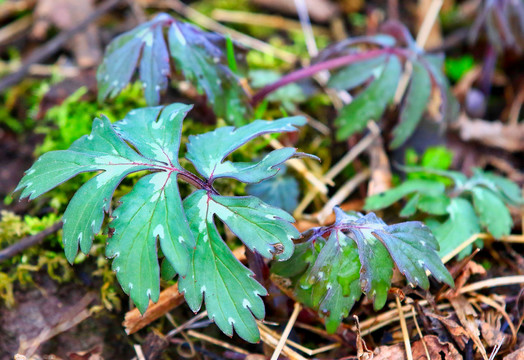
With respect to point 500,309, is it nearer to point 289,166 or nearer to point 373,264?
point 373,264

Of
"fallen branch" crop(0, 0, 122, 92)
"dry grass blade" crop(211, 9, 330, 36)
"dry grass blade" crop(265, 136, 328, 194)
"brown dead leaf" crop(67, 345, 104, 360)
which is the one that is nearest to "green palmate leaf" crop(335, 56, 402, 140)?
"dry grass blade" crop(265, 136, 328, 194)

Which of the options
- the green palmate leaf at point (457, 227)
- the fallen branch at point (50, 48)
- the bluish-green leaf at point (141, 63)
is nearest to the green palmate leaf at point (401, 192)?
the green palmate leaf at point (457, 227)

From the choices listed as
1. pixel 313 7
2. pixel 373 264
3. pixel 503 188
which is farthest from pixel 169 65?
pixel 313 7

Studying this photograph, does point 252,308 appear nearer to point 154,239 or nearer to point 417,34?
point 154,239

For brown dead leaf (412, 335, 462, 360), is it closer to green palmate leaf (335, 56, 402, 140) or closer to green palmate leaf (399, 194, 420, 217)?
green palmate leaf (399, 194, 420, 217)

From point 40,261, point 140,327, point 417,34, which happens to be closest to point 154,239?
point 140,327

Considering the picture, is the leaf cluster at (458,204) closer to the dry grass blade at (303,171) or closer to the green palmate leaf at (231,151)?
the dry grass blade at (303,171)
